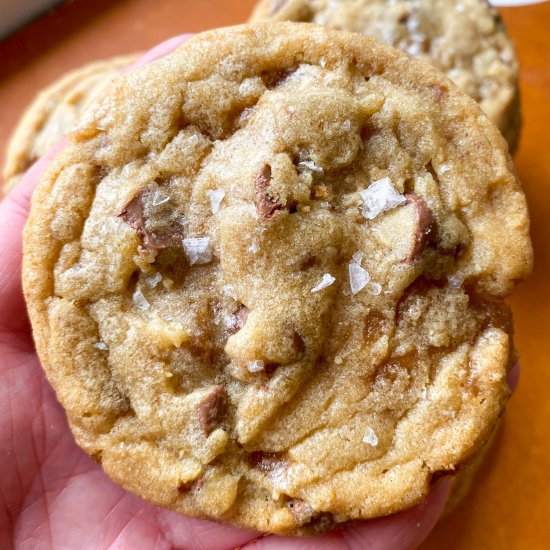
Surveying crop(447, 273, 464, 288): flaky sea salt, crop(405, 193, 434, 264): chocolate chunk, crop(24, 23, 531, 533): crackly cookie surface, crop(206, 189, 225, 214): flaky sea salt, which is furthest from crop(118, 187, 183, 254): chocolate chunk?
crop(447, 273, 464, 288): flaky sea salt

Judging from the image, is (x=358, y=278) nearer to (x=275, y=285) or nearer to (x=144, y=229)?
(x=275, y=285)

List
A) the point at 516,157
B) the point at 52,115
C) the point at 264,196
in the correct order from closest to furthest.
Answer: the point at 264,196 < the point at 52,115 < the point at 516,157

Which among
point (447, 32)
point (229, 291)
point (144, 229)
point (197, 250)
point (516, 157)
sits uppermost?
point (144, 229)

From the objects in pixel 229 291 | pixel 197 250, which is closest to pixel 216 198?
pixel 197 250

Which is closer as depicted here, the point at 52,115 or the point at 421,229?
the point at 421,229

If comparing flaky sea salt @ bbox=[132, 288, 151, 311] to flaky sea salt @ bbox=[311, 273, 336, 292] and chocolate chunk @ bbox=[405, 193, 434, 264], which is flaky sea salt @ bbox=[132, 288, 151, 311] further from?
chocolate chunk @ bbox=[405, 193, 434, 264]

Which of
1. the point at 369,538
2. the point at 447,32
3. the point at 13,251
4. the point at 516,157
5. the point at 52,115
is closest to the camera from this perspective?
the point at 369,538

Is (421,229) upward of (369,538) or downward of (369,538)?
upward

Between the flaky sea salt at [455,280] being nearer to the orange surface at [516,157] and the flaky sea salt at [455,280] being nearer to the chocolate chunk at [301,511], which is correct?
the chocolate chunk at [301,511]
